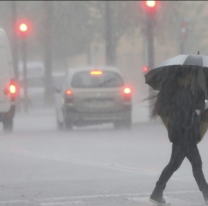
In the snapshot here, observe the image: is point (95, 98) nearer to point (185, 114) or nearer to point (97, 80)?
point (97, 80)

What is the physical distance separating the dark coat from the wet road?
84cm

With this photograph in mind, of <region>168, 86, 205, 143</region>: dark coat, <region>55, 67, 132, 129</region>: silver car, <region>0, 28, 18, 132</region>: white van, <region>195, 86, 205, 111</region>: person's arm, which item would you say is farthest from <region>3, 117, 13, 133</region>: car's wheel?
<region>195, 86, 205, 111</region>: person's arm

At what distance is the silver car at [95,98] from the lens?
20.8 metres

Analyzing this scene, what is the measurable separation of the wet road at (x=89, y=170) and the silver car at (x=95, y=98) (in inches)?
31.2

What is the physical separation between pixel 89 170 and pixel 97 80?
29.2 ft

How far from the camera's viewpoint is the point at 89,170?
1235 cm

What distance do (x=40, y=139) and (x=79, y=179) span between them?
7547 mm

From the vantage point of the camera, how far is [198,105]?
8.23 m

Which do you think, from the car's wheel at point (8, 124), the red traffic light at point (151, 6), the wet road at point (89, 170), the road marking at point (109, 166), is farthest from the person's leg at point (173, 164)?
the red traffic light at point (151, 6)

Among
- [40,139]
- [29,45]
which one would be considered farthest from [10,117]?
[29,45]

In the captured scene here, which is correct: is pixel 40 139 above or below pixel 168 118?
below

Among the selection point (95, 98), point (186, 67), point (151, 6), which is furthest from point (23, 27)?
point (186, 67)

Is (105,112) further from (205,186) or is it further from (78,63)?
(78,63)

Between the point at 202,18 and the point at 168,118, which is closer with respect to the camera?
the point at 168,118
